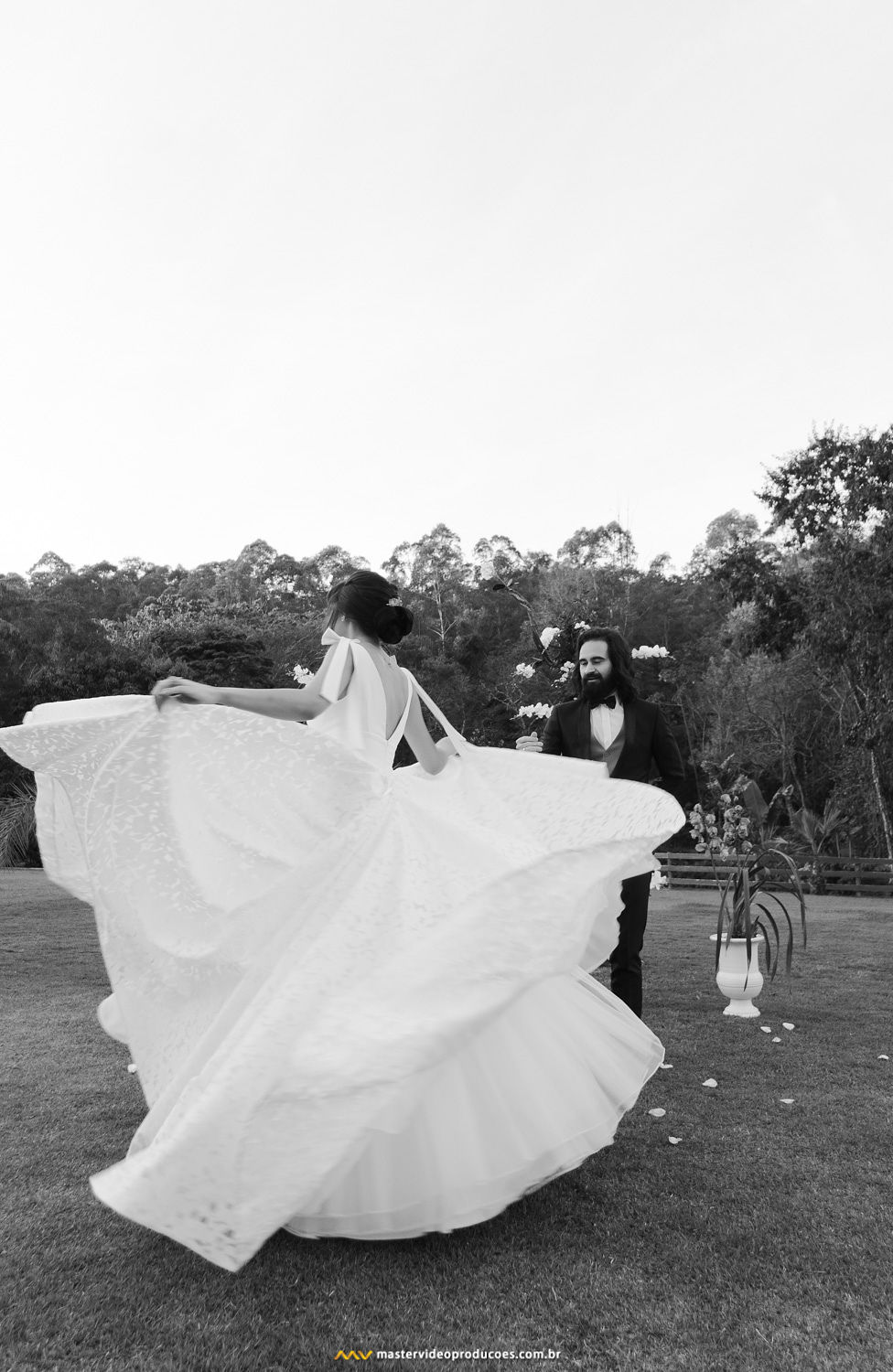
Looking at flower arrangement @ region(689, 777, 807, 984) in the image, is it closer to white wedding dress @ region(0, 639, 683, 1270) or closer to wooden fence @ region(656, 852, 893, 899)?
white wedding dress @ region(0, 639, 683, 1270)

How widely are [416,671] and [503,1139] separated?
32.1 meters

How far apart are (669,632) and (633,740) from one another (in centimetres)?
3027

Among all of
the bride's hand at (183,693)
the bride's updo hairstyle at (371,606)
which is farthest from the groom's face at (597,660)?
the bride's hand at (183,693)

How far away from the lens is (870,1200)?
9.25 feet

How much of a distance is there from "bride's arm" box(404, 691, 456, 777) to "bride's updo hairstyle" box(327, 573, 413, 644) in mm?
261

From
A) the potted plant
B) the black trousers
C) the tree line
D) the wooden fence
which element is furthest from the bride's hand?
the wooden fence

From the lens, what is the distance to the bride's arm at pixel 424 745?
10.6 ft

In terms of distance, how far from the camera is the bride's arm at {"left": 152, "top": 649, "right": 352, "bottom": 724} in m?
2.81

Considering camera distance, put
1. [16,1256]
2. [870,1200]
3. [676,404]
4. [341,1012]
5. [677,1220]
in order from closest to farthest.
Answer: [341,1012], [16,1256], [677,1220], [870,1200], [676,404]

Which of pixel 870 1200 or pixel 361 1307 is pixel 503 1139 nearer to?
pixel 361 1307

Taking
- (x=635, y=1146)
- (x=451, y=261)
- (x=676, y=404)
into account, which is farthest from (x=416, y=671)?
(x=635, y=1146)

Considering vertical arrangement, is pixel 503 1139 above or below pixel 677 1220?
above

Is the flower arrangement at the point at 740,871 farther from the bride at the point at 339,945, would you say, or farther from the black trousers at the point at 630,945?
the bride at the point at 339,945

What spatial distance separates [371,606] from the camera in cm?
309
